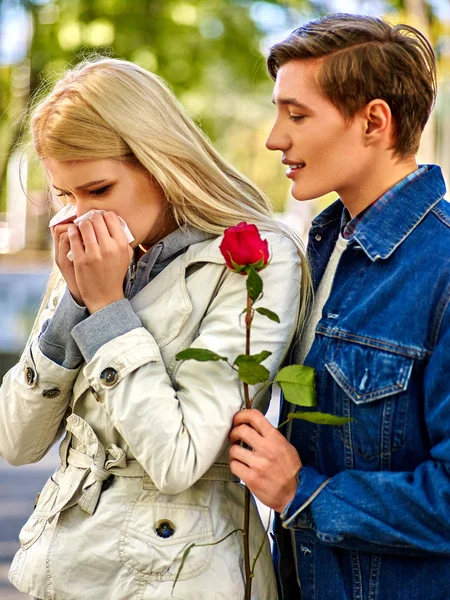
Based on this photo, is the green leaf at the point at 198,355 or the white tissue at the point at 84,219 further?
the white tissue at the point at 84,219

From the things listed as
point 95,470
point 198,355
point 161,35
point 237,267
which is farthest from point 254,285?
point 161,35

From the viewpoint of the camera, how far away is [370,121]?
89.5 inches

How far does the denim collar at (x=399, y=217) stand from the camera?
7.30ft

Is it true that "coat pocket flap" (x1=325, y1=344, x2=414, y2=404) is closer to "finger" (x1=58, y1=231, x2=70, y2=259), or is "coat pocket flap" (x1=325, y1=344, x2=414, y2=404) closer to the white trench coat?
the white trench coat

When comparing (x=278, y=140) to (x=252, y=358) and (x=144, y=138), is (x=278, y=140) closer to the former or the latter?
(x=144, y=138)

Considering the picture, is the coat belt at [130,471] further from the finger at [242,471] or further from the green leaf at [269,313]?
the green leaf at [269,313]

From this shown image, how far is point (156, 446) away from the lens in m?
2.12

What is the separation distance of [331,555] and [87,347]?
74cm

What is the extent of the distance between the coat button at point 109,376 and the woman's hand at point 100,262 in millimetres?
176

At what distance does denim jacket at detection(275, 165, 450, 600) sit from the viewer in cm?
206

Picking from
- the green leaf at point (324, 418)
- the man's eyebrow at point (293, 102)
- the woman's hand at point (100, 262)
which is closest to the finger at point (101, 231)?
the woman's hand at point (100, 262)

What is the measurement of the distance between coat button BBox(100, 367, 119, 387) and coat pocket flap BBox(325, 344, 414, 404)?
49 centimetres

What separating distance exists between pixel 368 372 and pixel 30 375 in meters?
0.84

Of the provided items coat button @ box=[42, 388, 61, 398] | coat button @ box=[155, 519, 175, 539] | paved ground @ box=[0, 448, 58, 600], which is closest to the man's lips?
coat button @ box=[42, 388, 61, 398]
